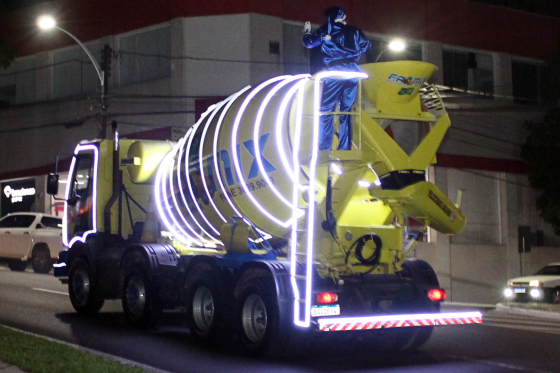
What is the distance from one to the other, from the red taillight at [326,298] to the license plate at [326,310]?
59 millimetres

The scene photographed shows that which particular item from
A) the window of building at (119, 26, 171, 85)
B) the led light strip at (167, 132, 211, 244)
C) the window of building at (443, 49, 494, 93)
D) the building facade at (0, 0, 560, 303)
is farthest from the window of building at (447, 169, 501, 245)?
the led light strip at (167, 132, 211, 244)

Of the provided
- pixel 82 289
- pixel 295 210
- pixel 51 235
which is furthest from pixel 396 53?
pixel 295 210

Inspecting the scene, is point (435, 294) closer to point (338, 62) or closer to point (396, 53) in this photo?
point (338, 62)

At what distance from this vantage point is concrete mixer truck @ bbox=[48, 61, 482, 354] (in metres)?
8.96

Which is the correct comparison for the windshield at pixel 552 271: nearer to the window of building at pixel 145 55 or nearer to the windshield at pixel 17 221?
the window of building at pixel 145 55

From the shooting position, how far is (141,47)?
29.9 m

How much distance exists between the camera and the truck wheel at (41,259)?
23.5 m

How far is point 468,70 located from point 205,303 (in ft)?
Answer: 84.7

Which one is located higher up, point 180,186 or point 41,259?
point 180,186

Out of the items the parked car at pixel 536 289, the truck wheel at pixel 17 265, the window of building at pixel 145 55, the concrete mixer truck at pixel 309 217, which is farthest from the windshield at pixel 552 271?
the truck wheel at pixel 17 265

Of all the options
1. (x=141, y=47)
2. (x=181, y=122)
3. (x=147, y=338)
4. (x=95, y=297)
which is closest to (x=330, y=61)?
(x=147, y=338)

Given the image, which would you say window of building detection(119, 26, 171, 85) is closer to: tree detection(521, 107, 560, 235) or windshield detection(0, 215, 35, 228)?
windshield detection(0, 215, 35, 228)

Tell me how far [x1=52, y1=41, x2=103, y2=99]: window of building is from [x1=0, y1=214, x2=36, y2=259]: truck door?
8.94 m

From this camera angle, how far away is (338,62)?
9.48 m
